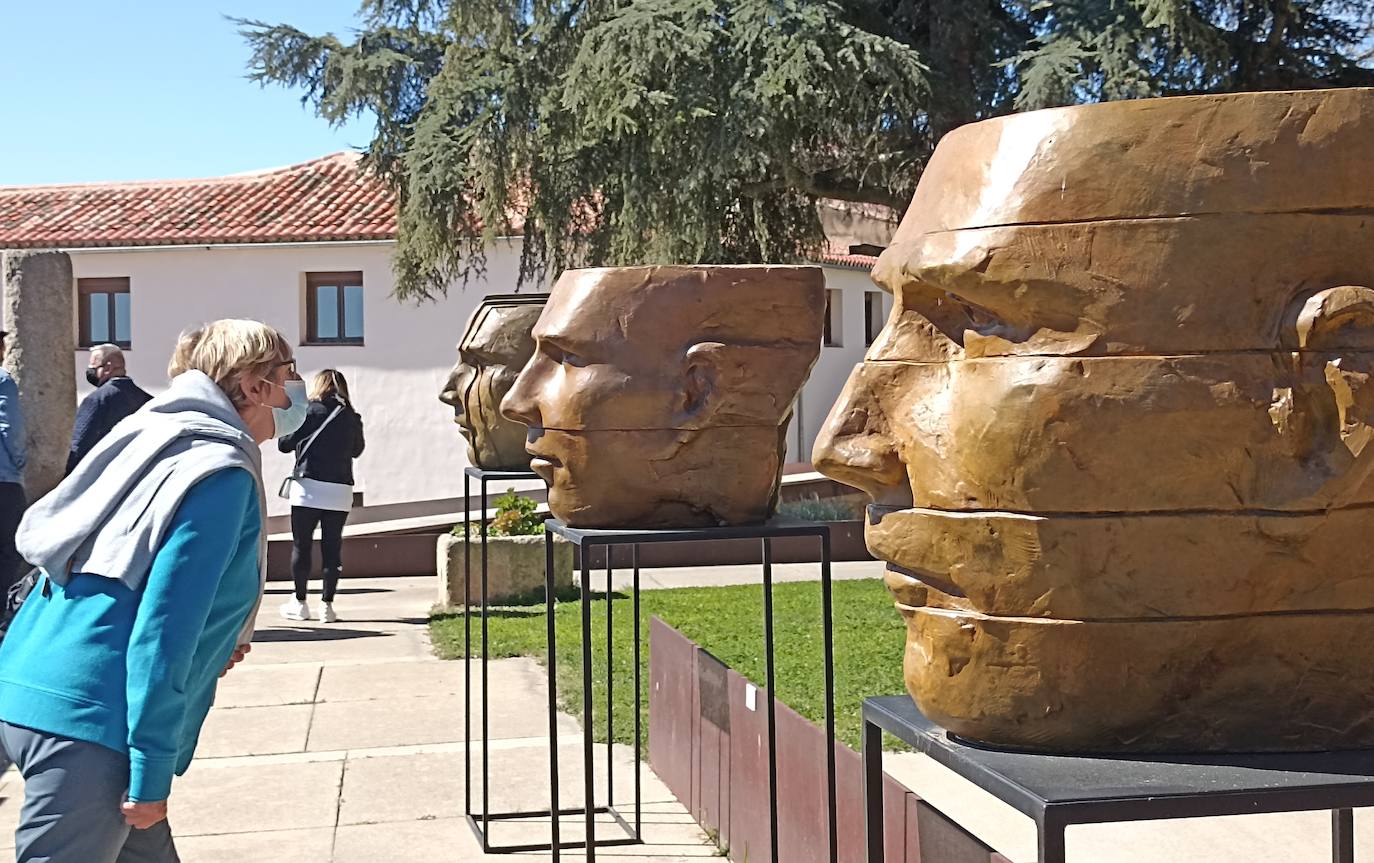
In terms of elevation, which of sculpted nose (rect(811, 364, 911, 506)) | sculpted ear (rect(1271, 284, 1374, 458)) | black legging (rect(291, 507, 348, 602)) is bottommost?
black legging (rect(291, 507, 348, 602))

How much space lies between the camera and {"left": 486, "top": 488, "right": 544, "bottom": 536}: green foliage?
11836 mm

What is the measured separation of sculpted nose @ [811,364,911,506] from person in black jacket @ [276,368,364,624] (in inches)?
336

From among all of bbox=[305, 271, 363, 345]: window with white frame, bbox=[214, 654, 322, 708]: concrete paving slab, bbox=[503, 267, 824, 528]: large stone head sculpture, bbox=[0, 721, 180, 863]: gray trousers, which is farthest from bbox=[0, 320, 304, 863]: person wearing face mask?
bbox=[305, 271, 363, 345]: window with white frame

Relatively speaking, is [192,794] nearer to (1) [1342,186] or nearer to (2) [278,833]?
Answer: (2) [278,833]

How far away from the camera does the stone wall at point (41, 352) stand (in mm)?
12422

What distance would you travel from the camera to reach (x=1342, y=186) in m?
2.30

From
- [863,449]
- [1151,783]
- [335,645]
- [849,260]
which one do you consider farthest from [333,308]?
[1151,783]

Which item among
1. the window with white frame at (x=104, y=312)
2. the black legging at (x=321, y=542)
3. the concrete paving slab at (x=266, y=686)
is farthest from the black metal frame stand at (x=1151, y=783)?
the window with white frame at (x=104, y=312)

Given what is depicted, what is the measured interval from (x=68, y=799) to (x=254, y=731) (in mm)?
4865

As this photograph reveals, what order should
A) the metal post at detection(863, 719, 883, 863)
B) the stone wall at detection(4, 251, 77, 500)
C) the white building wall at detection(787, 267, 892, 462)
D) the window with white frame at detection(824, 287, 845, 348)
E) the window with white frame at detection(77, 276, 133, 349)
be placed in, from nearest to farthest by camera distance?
the metal post at detection(863, 719, 883, 863), the stone wall at detection(4, 251, 77, 500), the window with white frame at detection(77, 276, 133, 349), the white building wall at detection(787, 267, 892, 462), the window with white frame at detection(824, 287, 845, 348)

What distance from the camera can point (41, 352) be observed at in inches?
492

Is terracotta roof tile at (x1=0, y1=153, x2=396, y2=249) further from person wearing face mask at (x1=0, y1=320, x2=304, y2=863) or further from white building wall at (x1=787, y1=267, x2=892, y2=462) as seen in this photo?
person wearing face mask at (x1=0, y1=320, x2=304, y2=863)

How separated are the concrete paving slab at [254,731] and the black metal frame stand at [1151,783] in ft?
18.2

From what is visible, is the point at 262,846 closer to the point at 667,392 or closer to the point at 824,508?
the point at 667,392
